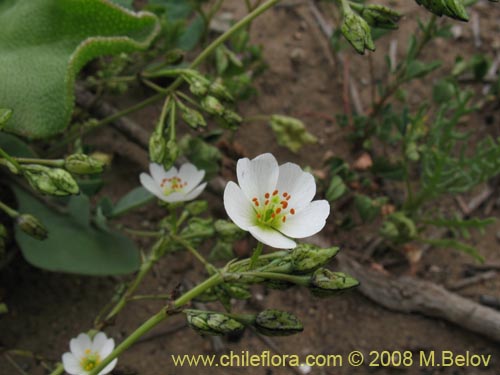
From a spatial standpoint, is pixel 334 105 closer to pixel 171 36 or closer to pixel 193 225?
pixel 171 36

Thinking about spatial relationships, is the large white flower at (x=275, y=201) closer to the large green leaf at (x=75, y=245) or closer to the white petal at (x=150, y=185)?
the white petal at (x=150, y=185)

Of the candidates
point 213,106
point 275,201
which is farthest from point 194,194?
point 275,201

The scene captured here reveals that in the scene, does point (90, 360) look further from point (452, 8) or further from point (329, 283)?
point (452, 8)

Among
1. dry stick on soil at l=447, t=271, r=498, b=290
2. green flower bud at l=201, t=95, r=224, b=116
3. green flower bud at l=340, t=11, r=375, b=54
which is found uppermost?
green flower bud at l=340, t=11, r=375, b=54

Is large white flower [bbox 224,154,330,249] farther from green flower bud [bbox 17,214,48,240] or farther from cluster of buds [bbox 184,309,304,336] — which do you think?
green flower bud [bbox 17,214,48,240]

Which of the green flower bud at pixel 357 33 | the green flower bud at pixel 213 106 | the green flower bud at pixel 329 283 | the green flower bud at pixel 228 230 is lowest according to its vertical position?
the green flower bud at pixel 228 230

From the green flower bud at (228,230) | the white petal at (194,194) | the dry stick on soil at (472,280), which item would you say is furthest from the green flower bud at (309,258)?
the dry stick on soil at (472,280)

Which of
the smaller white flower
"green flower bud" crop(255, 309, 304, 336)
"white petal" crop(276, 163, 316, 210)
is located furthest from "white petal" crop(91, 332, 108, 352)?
"white petal" crop(276, 163, 316, 210)
